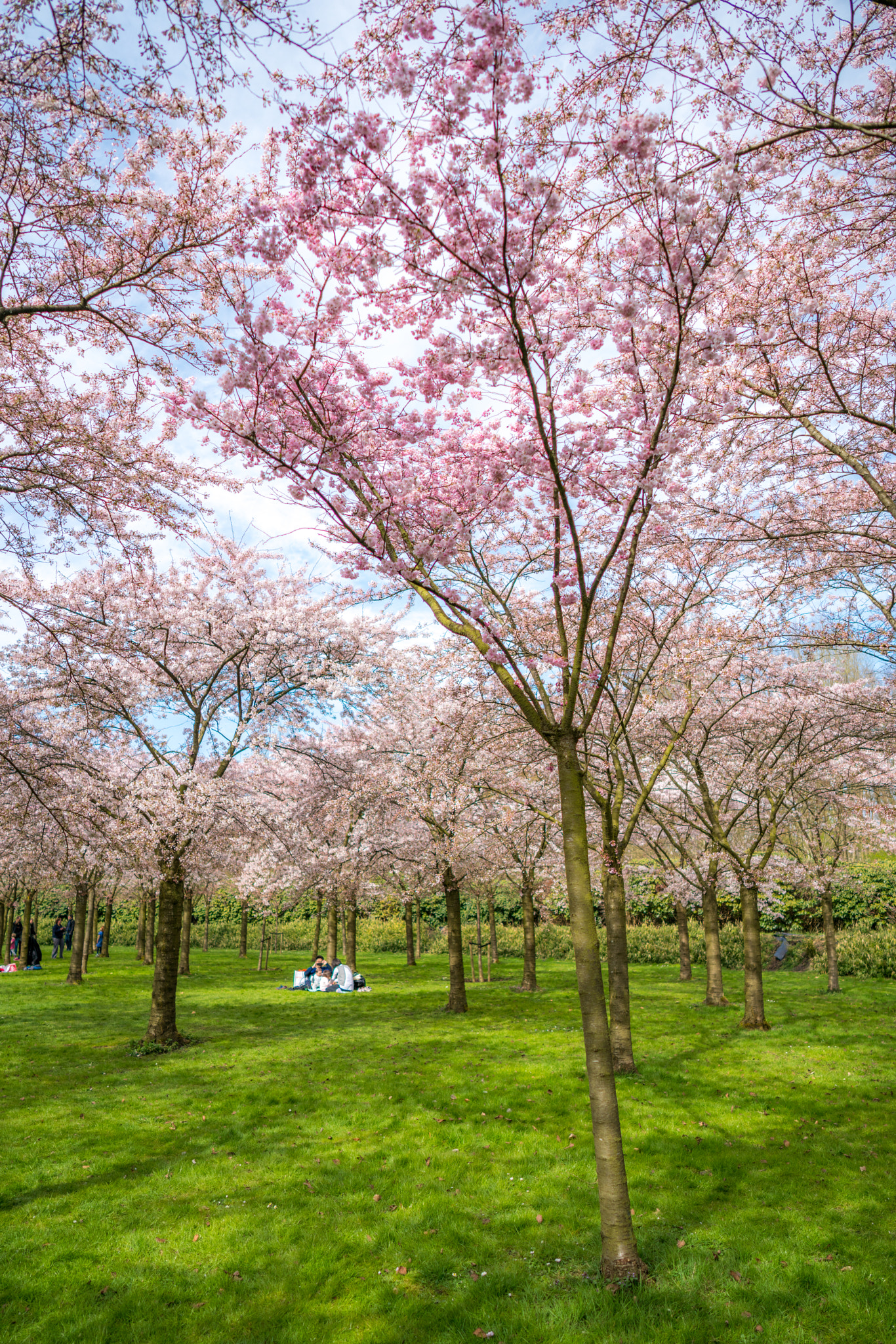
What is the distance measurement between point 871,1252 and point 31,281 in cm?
991

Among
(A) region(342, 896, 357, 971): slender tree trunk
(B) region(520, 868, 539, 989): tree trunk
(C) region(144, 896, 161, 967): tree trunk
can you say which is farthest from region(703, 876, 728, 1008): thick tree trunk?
(C) region(144, 896, 161, 967): tree trunk

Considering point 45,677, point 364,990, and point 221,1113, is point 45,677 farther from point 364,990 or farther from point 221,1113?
point 364,990

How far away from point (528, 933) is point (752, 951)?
7.69 metres

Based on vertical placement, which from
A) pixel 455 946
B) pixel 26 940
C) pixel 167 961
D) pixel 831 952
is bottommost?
pixel 26 940

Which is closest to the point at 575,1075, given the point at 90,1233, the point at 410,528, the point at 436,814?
the point at 436,814

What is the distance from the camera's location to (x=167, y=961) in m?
12.3

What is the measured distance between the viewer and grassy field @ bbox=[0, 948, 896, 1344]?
4602 millimetres

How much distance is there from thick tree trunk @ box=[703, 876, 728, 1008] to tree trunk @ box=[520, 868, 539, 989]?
465cm

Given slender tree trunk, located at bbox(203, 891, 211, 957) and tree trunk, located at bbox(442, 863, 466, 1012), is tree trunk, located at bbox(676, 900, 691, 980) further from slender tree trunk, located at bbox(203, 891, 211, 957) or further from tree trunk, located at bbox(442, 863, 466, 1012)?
slender tree trunk, located at bbox(203, 891, 211, 957)

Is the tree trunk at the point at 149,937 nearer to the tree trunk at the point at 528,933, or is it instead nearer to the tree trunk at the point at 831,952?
the tree trunk at the point at 528,933

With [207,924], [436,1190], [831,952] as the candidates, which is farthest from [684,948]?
[207,924]

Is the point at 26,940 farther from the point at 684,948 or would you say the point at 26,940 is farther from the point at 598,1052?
the point at 598,1052

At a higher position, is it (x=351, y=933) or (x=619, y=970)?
(x=619, y=970)

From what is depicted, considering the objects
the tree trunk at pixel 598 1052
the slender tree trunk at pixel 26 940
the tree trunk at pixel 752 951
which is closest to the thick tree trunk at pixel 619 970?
the tree trunk at pixel 752 951
